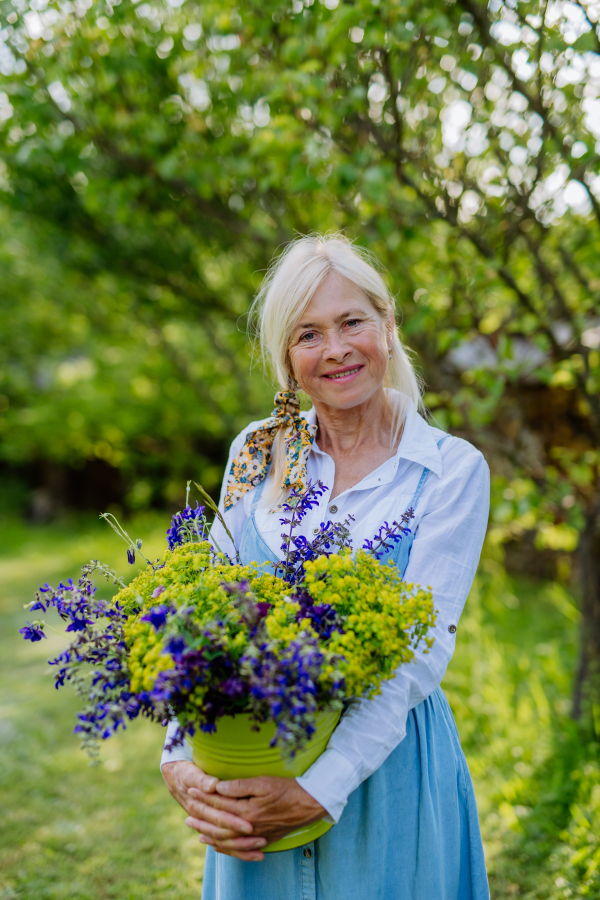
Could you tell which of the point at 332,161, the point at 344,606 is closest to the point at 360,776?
the point at 344,606

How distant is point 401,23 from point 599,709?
3.58m

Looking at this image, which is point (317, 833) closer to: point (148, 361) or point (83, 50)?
point (83, 50)

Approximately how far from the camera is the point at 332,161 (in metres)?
3.22

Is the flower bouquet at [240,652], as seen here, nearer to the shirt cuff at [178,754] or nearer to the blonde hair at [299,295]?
the shirt cuff at [178,754]

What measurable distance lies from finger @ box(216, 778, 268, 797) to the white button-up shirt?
77mm

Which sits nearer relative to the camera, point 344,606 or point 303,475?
point 344,606

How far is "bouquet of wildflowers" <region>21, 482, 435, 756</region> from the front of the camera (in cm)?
105

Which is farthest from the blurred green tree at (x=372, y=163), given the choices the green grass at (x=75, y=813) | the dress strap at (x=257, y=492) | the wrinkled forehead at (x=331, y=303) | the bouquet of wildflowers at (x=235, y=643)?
the green grass at (x=75, y=813)

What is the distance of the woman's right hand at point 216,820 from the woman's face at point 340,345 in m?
1.01

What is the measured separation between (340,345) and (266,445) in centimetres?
40

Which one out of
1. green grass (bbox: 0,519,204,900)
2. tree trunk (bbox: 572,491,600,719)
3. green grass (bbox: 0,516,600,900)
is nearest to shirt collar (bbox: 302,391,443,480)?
green grass (bbox: 0,516,600,900)

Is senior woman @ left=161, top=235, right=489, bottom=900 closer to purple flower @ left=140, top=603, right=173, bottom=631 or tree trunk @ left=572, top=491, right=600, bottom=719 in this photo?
purple flower @ left=140, top=603, right=173, bottom=631

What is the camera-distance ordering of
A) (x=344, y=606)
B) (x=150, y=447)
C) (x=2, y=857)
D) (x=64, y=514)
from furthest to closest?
(x=64, y=514)
(x=150, y=447)
(x=2, y=857)
(x=344, y=606)

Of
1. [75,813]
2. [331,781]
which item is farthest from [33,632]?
[75,813]
